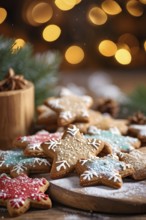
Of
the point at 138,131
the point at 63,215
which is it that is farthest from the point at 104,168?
the point at 138,131

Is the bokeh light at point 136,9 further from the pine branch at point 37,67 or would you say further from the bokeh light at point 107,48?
the pine branch at point 37,67

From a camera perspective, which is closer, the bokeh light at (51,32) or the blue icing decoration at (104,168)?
the blue icing decoration at (104,168)

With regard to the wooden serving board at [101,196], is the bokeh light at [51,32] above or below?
below

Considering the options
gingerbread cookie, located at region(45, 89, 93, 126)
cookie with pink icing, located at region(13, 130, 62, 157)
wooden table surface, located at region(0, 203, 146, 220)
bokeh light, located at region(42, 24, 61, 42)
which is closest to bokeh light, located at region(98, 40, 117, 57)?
bokeh light, located at region(42, 24, 61, 42)

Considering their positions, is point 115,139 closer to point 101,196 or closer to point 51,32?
point 101,196

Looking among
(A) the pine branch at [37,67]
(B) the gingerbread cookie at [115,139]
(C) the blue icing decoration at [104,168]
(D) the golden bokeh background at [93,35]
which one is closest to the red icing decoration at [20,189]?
(C) the blue icing decoration at [104,168]

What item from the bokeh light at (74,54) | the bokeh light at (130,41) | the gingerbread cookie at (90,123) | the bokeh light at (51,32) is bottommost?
the bokeh light at (74,54)

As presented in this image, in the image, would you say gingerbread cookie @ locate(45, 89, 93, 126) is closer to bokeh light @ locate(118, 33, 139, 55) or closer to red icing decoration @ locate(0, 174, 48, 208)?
red icing decoration @ locate(0, 174, 48, 208)

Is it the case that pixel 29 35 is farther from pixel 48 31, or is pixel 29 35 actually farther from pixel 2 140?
pixel 2 140
